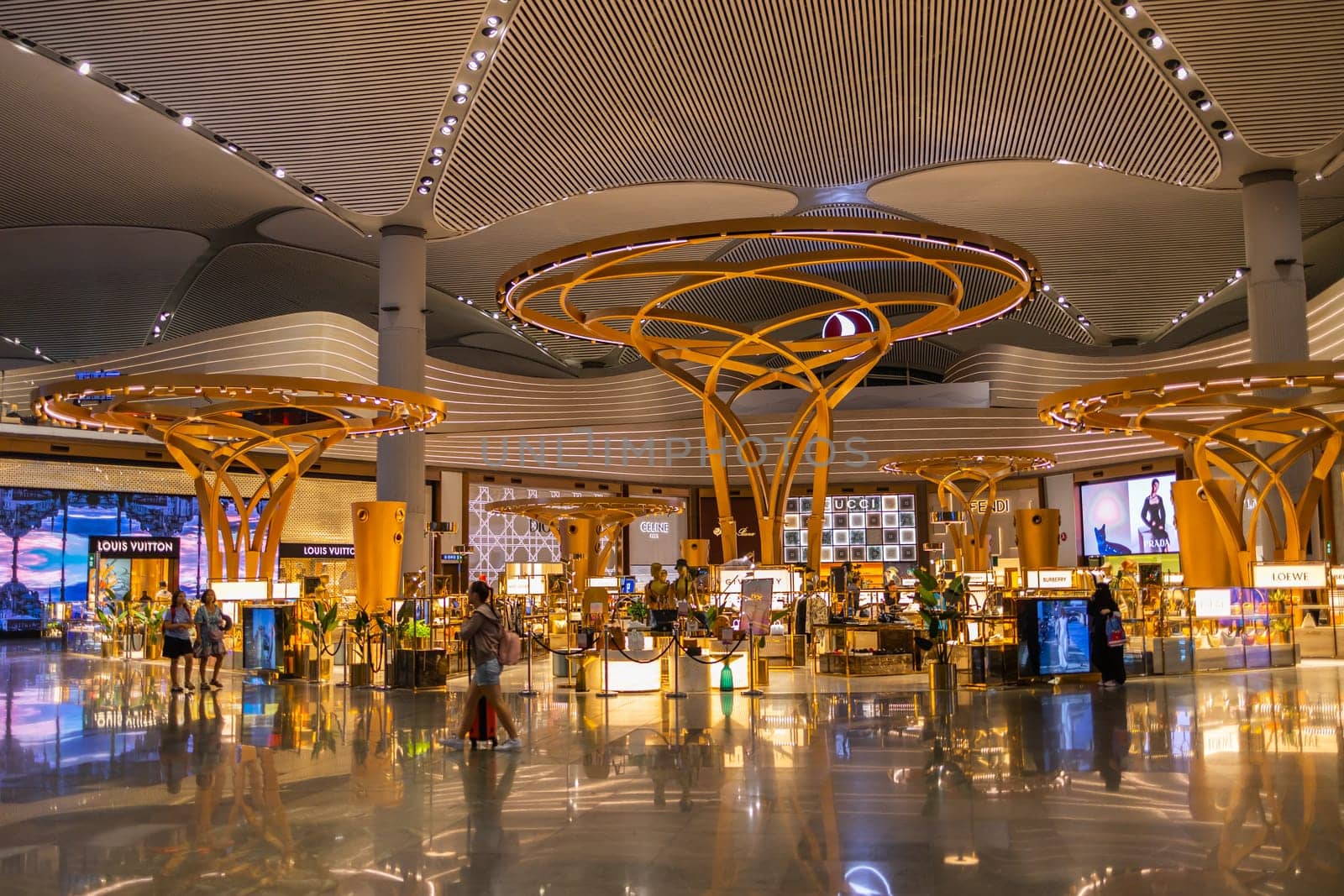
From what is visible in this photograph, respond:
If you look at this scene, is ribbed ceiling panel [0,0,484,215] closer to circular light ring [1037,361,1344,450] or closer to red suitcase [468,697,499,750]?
circular light ring [1037,361,1344,450]

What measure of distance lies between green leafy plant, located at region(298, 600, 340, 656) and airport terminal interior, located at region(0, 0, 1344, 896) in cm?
9

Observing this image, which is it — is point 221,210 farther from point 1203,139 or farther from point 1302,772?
point 1302,772

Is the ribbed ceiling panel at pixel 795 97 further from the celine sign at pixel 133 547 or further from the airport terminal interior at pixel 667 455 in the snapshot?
the celine sign at pixel 133 547

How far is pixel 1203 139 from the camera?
20469 mm

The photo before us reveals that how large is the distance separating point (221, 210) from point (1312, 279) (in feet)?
102

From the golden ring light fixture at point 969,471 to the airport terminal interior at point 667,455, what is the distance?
1.24ft

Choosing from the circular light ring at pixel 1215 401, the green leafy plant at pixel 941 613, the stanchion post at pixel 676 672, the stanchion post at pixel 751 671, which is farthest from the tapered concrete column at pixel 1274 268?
the stanchion post at pixel 676 672

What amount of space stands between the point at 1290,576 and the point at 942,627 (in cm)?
677

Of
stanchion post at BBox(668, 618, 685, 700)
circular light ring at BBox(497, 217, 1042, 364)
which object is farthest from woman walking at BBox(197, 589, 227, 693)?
stanchion post at BBox(668, 618, 685, 700)

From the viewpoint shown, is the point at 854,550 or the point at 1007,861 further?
the point at 854,550

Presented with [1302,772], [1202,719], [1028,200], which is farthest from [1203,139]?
[1302,772]

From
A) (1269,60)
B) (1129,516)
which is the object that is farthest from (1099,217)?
(1129,516)

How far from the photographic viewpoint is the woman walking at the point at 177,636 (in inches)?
561

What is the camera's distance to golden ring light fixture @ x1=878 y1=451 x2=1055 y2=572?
29.8 m
